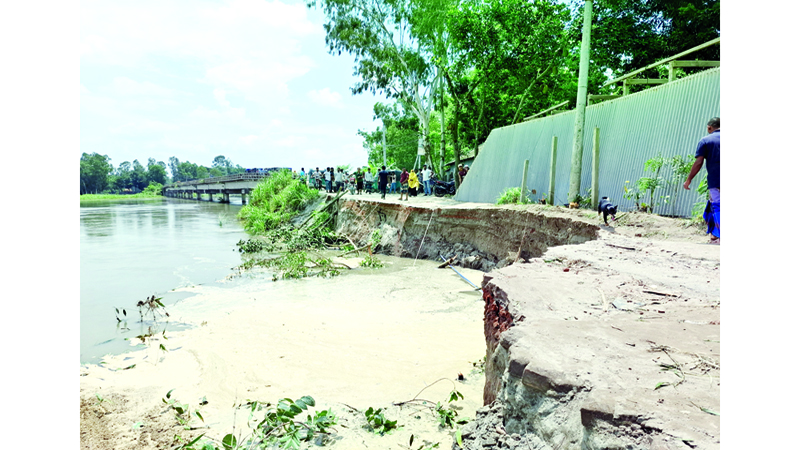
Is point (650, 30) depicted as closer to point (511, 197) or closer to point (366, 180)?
point (511, 197)

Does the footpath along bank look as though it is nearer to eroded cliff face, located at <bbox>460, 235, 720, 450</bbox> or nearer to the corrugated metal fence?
eroded cliff face, located at <bbox>460, 235, 720, 450</bbox>

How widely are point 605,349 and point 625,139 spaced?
29.8ft

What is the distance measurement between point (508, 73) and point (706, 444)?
19356mm

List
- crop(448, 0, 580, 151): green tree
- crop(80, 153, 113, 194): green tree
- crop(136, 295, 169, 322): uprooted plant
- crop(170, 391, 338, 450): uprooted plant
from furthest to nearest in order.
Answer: crop(80, 153, 113, 194): green tree → crop(448, 0, 580, 151): green tree → crop(136, 295, 169, 322): uprooted plant → crop(170, 391, 338, 450): uprooted plant

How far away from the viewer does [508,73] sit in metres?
19.4

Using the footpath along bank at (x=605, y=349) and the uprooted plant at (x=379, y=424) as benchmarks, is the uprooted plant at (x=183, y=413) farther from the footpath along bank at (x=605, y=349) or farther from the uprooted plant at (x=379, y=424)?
the footpath along bank at (x=605, y=349)

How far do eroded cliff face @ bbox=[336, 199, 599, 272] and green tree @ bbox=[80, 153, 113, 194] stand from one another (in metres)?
76.1

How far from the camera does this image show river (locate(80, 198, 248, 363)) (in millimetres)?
7875

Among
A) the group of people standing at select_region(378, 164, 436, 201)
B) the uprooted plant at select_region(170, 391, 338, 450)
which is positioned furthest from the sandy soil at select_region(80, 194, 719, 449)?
the group of people standing at select_region(378, 164, 436, 201)

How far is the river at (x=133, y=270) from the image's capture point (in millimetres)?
7875

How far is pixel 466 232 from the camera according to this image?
43.9 ft

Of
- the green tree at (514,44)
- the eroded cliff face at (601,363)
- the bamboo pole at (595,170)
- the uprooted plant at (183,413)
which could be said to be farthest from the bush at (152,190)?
the eroded cliff face at (601,363)
